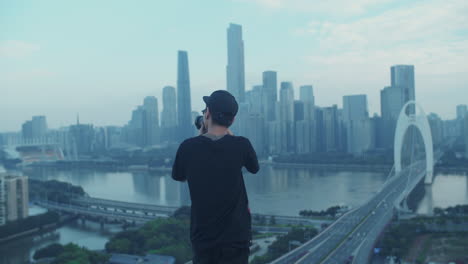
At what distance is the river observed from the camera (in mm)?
4561

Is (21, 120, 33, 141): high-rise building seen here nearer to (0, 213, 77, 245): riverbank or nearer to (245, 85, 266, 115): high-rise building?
(245, 85, 266, 115): high-rise building

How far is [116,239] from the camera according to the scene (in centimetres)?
361

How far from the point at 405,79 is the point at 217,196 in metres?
14.0

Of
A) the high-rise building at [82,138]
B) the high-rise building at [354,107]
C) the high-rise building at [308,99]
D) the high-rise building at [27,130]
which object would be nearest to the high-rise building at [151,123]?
the high-rise building at [82,138]

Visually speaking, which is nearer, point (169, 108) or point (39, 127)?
point (169, 108)

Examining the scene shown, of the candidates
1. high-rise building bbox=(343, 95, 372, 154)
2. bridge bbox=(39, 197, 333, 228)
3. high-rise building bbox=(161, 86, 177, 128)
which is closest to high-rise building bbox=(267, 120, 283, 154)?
high-rise building bbox=(343, 95, 372, 154)

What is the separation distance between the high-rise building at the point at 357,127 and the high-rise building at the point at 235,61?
349 cm

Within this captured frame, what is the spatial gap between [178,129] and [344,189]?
328 inches

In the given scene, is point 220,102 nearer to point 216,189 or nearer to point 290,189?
point 216,189

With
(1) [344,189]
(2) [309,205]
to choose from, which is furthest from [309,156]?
(2) [309,205]

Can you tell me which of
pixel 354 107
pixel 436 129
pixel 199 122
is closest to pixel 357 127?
pixel 354 107

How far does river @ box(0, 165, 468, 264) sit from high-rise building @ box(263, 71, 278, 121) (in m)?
3.35

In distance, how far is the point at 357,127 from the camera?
42.7 feet

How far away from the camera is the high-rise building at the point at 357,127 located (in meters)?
12.9
